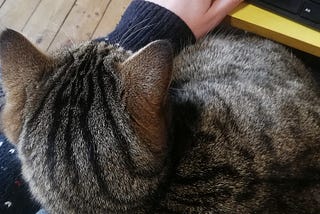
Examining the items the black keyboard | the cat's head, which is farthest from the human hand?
the cat's head

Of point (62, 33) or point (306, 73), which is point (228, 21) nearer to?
point (306, 73)

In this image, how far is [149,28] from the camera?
0.99 metres

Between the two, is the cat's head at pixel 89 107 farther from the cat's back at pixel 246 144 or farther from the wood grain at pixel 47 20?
the wood grain at pixel 47 20

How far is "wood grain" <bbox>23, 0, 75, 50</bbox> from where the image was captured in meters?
1.59

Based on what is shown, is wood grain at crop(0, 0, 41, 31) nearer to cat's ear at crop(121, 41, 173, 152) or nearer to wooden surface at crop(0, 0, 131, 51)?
wooden surface at crop(0, 0, 131, 51)

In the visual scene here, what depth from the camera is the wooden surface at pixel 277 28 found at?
2.95ft

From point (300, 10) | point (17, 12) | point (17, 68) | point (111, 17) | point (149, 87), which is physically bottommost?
point (17, 12)

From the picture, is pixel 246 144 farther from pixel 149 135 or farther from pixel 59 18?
pixel 59 18

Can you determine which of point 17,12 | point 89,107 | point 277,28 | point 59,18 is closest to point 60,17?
point 59,18

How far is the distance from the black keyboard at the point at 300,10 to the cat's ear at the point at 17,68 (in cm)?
44

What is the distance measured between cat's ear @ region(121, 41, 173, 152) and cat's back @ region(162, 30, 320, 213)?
0.11 m

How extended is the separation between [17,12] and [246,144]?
1.10 metres

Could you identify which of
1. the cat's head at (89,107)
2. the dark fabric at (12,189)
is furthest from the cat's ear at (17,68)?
the dark fabric at (12,189)

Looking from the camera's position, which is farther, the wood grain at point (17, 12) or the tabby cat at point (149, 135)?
the wood grain at point (17, 12)
